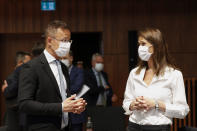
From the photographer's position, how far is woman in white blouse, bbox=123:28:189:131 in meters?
2.25

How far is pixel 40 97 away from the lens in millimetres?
2066

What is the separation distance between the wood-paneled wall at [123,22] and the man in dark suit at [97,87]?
0.82 meters

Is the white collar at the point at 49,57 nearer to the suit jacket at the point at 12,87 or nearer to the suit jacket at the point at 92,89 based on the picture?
the suit jacket at the point at 12,87

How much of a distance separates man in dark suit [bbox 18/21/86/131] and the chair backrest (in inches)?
38.0

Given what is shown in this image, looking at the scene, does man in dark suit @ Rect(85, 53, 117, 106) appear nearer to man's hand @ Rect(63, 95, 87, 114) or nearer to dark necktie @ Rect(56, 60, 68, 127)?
dark necktie @ Rect(56, 60, 68, 127)

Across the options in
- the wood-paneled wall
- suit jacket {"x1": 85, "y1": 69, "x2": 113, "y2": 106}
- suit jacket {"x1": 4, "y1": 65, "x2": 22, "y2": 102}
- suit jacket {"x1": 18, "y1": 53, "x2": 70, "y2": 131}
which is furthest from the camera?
the wood-paneled wall

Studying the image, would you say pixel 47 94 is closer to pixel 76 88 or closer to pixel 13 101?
pixel 13 101

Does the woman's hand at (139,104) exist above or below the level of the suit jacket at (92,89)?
above

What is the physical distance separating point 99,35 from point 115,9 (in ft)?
2.41

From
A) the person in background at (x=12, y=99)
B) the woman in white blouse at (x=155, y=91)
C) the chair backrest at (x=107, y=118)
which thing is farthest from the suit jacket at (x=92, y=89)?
the woman in white blouse at (x=155, y=91)

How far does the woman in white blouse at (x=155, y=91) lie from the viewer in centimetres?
225

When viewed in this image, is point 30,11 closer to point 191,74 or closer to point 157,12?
point 157,12

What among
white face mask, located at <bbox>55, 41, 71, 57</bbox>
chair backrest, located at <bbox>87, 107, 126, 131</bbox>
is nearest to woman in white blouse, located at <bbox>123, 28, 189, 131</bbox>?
white face mask, located at <bbox>55, 41, 71, 57</bbox>

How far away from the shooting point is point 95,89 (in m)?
4.85
